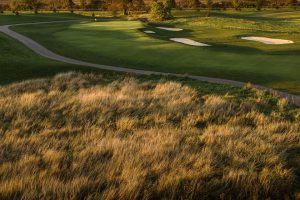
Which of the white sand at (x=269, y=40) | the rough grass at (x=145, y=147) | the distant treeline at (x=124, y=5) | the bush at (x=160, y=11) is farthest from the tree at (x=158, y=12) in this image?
the rough grass at (x=145, y=147)

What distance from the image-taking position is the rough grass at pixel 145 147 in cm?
670

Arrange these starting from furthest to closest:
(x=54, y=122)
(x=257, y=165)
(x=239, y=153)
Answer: (x=54, y=122), (x=239, y=153), (x=257, y=165)

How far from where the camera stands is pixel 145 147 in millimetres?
8680

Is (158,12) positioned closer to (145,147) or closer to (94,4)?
(94,4)

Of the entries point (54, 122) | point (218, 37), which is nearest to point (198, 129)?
point (54, 122)

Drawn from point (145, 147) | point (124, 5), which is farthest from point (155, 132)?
point (124, 5)

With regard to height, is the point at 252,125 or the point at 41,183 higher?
the point at 41,183

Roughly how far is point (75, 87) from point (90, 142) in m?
10.1

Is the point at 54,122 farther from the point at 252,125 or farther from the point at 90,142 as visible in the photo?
the point at 252,125

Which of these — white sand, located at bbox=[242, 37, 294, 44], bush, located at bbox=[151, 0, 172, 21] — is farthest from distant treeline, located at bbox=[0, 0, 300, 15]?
white sand, located at bbox=[242, 37, 294, 44]

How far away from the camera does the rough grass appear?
6.70m

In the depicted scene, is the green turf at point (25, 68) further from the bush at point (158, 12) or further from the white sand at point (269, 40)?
the bush at point (158, 12)

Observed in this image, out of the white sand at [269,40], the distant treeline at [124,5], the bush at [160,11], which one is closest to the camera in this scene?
the white sand at [269,40]

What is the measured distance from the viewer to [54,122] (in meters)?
11.8
